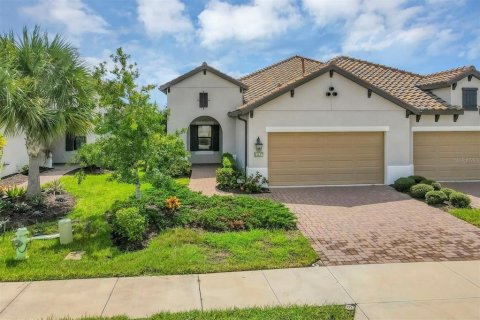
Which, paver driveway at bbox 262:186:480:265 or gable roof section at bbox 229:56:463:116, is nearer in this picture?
paver driveway at bbox 262:186:480:265

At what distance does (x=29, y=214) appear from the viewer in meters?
10.9

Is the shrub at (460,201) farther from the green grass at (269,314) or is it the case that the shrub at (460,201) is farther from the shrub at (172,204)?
the shrub at (172,204)

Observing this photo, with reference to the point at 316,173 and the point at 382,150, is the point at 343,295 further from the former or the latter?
the point at 382,150

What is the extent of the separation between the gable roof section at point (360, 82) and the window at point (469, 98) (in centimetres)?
66

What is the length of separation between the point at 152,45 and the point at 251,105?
15.1 ft

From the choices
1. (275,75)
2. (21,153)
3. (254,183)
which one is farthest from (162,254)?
(275,75)

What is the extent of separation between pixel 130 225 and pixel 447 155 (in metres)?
14.7

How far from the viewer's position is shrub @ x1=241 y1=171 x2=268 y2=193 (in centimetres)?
1421

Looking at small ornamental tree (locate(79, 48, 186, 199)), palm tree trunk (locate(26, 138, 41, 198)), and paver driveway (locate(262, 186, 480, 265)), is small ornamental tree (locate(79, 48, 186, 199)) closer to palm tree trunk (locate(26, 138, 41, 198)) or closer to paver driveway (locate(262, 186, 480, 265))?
palm tree trunk (locate(26, 138, 41, 198))

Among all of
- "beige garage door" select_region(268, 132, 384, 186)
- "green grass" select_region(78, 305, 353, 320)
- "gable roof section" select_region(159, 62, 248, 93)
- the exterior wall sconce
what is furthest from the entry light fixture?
"green grass" select_region(78, 305, 353, 320)

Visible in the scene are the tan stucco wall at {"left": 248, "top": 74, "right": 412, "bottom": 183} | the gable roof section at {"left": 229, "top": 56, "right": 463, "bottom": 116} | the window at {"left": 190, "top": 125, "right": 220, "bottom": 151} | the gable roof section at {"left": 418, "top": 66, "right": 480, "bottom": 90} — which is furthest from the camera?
the window at {"left": 190, "top": 125, "right": 220, "bottom": 151}

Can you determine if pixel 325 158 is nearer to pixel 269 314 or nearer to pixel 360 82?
pixel 360 82

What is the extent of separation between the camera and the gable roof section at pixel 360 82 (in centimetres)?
1473

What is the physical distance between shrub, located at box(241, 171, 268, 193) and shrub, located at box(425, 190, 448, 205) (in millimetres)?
6028
